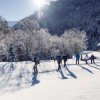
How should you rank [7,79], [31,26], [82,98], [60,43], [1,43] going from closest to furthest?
[82,98]
[7,79]
[1,43]
[31,26]
[60,43]

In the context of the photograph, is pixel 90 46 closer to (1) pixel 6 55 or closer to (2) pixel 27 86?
(1) pixel 6 55

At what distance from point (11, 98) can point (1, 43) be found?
2088 inches

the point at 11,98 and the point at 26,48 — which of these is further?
the point at 26,48

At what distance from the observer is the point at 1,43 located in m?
68.0

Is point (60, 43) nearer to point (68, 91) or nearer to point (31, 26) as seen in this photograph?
point (31, 26)

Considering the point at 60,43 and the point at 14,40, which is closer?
the point at 14,40

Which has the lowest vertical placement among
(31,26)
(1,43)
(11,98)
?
(11,98)

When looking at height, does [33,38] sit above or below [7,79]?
above

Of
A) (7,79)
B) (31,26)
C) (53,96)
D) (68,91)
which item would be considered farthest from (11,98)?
(31,26)

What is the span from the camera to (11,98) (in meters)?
16.1

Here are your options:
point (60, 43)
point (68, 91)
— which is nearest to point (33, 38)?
point (60, 43)

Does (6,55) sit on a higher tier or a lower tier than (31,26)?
lower

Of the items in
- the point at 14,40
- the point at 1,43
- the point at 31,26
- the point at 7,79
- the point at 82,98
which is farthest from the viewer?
the point at 31,26

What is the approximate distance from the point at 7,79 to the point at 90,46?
6765 inches
